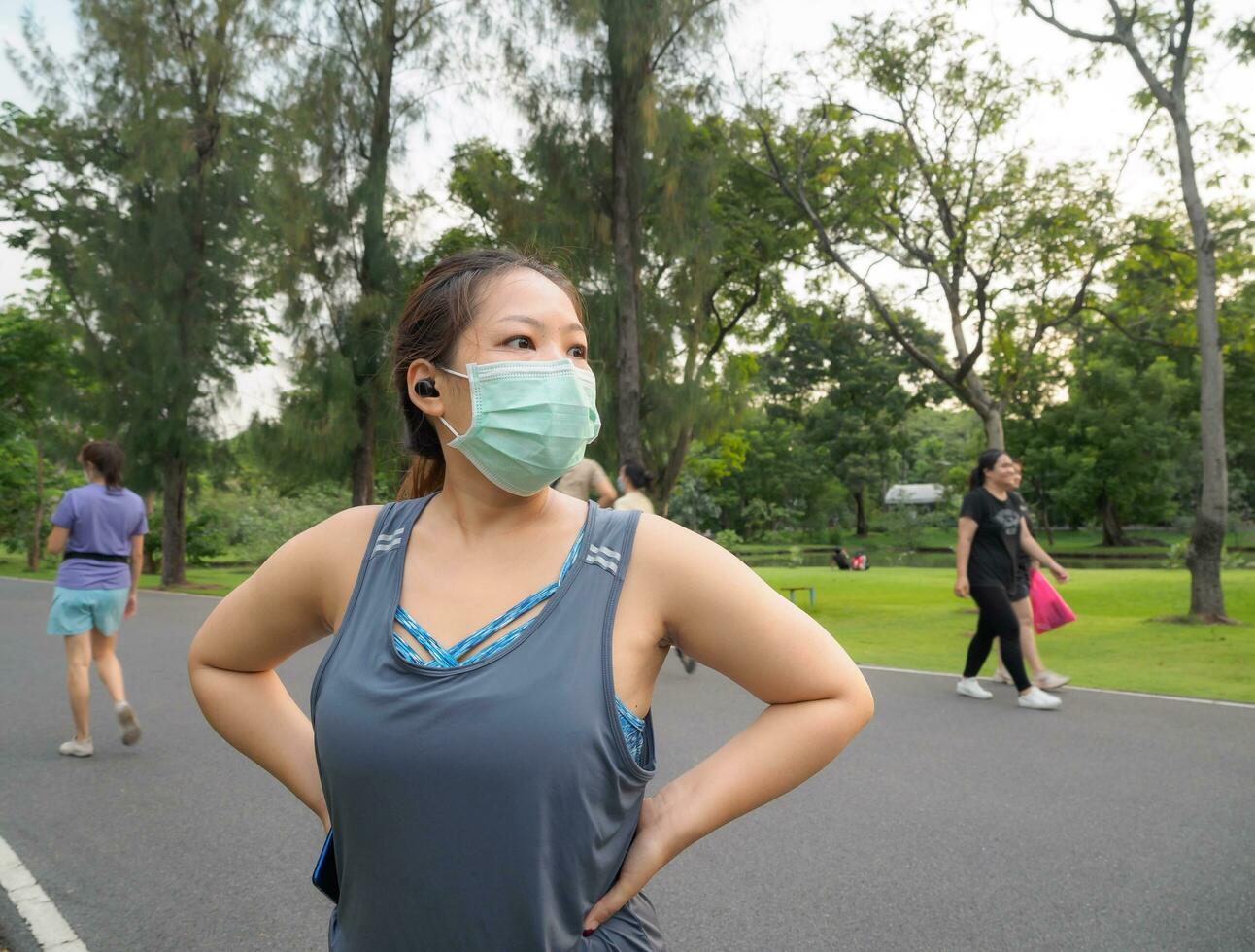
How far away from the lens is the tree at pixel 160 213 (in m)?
23.8

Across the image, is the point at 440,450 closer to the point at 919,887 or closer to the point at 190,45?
the point at 919,887

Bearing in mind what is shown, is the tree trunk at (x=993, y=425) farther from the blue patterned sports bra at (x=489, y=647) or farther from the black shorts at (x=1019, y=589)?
the blue patterned sports bra at (x=489, y=647)

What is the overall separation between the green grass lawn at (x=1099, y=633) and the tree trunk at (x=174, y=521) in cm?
63

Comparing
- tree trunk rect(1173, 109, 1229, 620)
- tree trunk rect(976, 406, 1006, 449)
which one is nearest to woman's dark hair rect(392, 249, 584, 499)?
tree trunk rect(1173, 109, 1229, 620)

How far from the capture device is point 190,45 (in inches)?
956

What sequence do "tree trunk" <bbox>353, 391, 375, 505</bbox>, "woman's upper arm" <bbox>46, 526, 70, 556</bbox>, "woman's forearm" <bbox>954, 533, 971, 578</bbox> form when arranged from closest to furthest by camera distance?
1. "woman's upper arm" <bbox>46, 526, 70, 556</bbox>
2. "woman's forearm" <bbox>954, 533, 971, 578</bbox>
3. "tree trunk" <bbox>353, 391, 375, 505</bbox>

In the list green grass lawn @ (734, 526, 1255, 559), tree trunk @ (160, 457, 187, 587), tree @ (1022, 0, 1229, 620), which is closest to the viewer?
tree @ (1022, 0, 1229, 620)

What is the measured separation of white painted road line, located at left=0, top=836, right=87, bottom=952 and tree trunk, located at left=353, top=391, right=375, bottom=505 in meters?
17.4

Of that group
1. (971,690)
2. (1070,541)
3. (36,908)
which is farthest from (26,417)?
(1070,541)

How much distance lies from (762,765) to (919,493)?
87.1m

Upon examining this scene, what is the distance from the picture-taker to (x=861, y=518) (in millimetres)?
66938

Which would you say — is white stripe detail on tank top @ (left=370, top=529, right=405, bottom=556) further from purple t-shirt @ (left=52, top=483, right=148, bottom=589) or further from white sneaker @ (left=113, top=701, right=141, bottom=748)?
white sneaker @ (left=113, top=701, right=141, bottom=748)

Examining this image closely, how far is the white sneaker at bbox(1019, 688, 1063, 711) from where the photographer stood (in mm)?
8281

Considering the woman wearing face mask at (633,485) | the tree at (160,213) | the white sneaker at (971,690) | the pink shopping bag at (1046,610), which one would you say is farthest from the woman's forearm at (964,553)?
the tree at (160,213)
